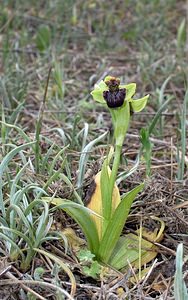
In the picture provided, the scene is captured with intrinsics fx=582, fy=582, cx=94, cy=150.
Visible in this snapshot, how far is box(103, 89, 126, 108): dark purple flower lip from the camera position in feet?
3.93

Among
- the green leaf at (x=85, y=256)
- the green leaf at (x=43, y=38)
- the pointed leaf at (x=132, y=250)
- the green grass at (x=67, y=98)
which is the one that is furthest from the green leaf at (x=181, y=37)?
the green leaf at (x=85, y=256)

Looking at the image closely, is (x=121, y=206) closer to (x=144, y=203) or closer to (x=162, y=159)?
(x=144, y=203)

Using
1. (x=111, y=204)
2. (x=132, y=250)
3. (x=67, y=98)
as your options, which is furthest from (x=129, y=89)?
(x=67, y=98)

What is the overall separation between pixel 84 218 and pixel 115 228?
0.07 metres

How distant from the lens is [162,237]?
4.48 feet

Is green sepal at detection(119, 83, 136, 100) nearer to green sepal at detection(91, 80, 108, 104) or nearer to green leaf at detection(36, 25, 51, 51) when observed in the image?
green sepal at detection(91, 80, 108, 104)

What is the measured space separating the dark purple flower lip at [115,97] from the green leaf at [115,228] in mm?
186

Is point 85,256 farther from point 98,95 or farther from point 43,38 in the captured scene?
point 43,38

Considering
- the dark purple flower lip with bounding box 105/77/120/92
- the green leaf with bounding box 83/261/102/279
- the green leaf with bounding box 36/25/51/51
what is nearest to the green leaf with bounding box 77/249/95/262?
the green leaf with bounding box 83/261/102/279

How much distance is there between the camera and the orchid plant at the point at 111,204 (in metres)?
1.21

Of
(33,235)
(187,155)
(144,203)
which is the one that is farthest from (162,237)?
(187,155)

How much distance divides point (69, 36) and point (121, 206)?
1908 millimetres

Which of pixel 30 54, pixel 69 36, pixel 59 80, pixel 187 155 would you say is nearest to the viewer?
pixel 187 155

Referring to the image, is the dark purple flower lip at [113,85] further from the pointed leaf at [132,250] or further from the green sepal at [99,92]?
the pointed leaf at [132,250]
